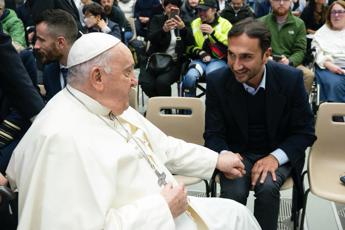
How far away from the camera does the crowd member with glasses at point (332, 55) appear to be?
13.1 feet

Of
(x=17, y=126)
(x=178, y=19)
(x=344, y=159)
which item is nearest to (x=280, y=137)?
(x=344, y=159)

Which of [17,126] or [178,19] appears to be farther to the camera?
[178,19]

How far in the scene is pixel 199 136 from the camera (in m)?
2.64

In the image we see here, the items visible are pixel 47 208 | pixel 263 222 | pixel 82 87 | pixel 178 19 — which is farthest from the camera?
pixel 178 19

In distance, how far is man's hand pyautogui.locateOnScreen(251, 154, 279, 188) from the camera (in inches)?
84.8

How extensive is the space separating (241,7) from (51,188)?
13.0 ft

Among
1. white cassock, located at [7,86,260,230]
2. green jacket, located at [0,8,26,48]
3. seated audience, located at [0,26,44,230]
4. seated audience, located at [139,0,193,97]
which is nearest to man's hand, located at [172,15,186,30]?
seated audience, located at [139,0,193,97]

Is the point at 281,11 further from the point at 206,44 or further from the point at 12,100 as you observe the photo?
the point at 12,100

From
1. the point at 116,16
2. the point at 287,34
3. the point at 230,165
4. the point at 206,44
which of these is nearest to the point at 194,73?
the point at 206,44

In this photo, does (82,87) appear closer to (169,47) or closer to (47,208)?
(47,208)

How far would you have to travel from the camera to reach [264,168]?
2172mm

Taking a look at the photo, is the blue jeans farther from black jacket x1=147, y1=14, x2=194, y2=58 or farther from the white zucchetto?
the white zucchetto

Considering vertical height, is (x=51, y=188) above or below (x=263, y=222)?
above

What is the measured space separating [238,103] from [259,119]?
153 millimetres
